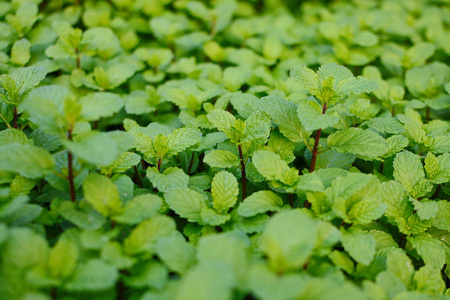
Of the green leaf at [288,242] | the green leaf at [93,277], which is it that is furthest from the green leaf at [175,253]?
the green leaf at [288,242]

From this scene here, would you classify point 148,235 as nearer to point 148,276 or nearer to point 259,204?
point 148,276

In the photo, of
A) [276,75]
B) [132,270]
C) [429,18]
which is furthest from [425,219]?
[429,18]

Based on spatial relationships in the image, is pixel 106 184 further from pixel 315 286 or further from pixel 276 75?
pixel 276 75

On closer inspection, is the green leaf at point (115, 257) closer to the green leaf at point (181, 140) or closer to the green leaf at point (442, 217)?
the green leaf at point (181, 140)

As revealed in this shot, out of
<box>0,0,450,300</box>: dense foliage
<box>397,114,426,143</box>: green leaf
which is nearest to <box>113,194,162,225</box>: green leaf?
<box>0,0,450,300</box>: dense foliage

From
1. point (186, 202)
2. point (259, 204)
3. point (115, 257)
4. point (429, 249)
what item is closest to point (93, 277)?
point (115, 257)

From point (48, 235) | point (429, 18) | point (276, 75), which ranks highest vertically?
point (429, 18)
